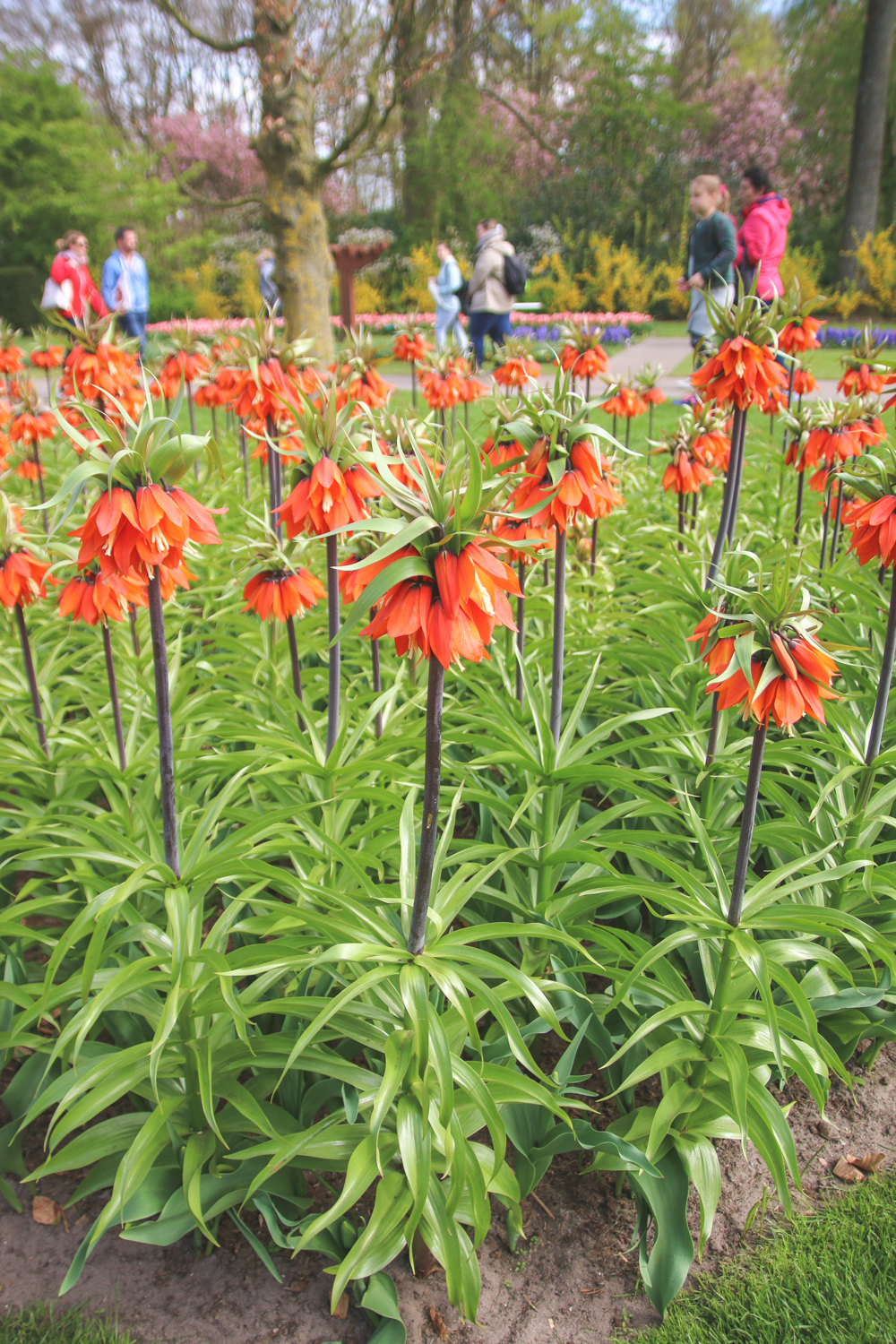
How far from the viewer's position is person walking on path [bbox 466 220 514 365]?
34.2 ft

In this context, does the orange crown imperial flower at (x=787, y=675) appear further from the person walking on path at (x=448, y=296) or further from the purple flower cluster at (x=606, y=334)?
the purple flower cluster at (x=606, y=334)

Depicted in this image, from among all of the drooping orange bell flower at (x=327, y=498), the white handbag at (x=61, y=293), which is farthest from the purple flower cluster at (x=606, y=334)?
the drooping orange bell flower at (x=327, y=498)

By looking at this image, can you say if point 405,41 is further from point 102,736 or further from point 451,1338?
point 451,1338

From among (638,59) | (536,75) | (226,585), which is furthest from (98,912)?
(536,75)

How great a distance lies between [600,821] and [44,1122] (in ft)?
5.08

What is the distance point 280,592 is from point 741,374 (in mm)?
1654

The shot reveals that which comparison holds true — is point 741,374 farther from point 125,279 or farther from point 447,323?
point 447,323

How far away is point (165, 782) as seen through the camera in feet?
6.27

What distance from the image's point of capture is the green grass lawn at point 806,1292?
174 cm

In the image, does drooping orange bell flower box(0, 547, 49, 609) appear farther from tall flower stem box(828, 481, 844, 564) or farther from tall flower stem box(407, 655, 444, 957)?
tall flower stem box(828, 481, 844, 564)

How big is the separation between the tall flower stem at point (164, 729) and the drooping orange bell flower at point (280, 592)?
545mm

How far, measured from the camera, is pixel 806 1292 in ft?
5.90

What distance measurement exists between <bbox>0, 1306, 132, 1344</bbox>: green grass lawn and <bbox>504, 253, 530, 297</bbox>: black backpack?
10508 mm

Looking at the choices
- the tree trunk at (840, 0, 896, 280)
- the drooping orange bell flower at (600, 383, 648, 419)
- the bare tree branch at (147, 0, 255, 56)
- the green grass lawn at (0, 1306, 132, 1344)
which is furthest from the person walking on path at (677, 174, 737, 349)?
the tree trunk at (840, 0, 896, 280)
